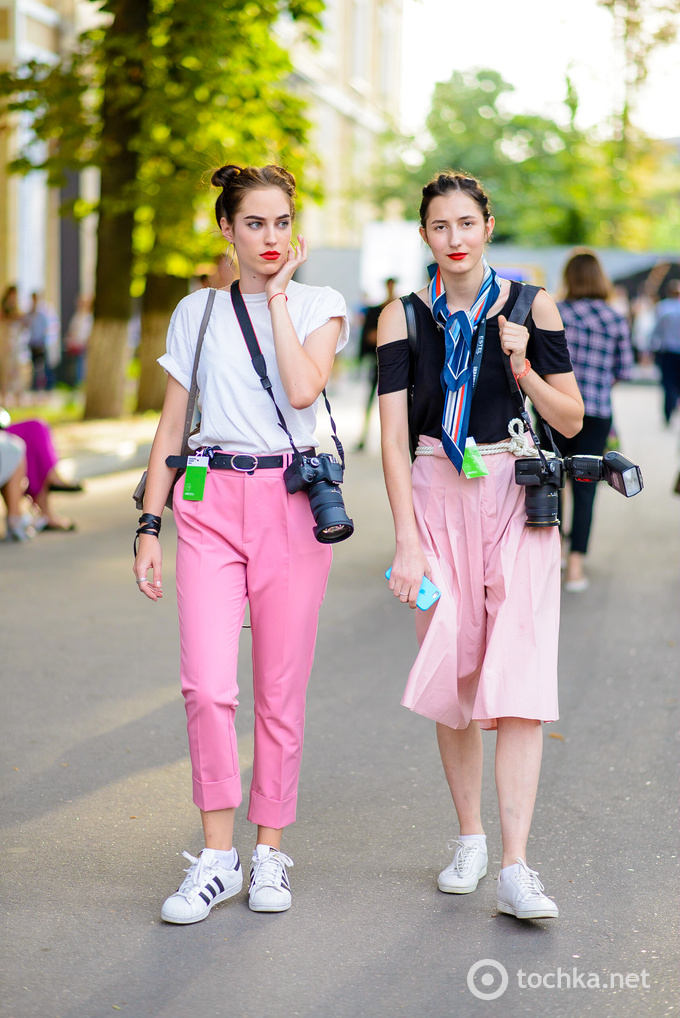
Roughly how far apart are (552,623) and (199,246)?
14.9 metres

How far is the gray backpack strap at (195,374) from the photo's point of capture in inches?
142

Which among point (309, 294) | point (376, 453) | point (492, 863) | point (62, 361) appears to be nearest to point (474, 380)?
point (309, 294)

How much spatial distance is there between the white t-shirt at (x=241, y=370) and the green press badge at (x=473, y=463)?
0.44 meters

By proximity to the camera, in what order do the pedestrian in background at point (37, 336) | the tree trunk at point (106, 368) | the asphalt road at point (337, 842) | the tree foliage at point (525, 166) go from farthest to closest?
1. the tree foliage at point (525, 166)
2. the pedestrian in background at point (37, 336)
3. the tree trunk at point (106, 368)
4. the asphalt road at point (337, 842)

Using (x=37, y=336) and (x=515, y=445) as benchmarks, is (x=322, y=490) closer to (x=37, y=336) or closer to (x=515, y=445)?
(x=515, y=445)

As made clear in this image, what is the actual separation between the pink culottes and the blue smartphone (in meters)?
0.06

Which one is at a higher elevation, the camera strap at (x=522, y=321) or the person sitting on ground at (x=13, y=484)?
the camera strap at (x=522, y=321)

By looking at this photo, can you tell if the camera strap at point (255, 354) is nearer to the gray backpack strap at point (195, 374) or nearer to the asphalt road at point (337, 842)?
the gray backpack strap at point (195, 374)

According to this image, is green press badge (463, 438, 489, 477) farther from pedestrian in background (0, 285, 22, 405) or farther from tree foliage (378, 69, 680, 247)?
tree foliage (378, 69, 680, 247)

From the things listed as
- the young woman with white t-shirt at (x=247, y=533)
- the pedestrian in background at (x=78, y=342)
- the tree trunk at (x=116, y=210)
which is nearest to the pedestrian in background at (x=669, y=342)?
the tree trunk at (x=116, y=210)

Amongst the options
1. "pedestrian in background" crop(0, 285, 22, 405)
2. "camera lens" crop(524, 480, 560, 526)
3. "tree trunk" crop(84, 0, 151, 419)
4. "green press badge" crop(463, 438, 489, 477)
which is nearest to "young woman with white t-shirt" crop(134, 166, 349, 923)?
"green press badge" crop(463, 438, 489, 477)

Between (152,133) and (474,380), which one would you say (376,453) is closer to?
(152,133)

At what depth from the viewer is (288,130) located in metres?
16.4

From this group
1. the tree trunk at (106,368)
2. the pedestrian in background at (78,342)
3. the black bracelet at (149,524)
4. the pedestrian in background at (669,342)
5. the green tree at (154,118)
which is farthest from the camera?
the pedestrian in background at (78,342)
